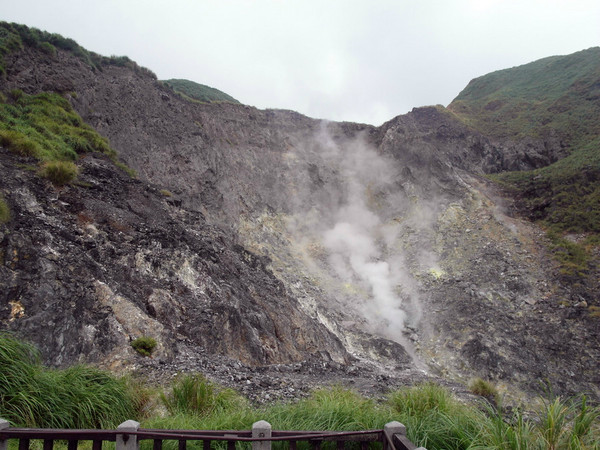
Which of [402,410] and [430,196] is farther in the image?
[430,196]

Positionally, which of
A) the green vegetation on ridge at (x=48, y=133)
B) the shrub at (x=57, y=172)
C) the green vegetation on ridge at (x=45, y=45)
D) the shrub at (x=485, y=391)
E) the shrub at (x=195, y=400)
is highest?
the green vegetation on ridge at (x=45, y=45)

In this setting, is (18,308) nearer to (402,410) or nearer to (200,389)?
(200,389)

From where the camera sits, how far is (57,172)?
13758 mm

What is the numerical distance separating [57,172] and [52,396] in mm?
10480

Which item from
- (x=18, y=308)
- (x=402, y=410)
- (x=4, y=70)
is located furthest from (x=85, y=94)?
(x=402, y=410)

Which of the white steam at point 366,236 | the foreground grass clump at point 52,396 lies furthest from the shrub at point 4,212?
the white steam at point 366,236

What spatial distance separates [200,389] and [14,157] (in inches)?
473

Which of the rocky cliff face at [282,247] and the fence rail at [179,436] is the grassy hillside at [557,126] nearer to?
the rocky cliff face at [282,247]

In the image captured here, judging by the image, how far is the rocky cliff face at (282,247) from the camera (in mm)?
11344

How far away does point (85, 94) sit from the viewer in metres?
24.5

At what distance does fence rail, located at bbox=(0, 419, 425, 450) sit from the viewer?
11.7 ft

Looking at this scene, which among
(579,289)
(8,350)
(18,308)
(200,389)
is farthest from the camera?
(579,289)

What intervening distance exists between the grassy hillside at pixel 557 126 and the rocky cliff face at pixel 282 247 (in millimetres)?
1659

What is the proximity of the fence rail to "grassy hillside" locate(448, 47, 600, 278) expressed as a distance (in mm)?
21791
